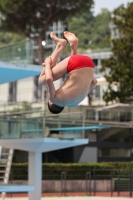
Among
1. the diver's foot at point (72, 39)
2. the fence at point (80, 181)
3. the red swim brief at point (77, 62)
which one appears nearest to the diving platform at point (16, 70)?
the fence at point (80, 181)

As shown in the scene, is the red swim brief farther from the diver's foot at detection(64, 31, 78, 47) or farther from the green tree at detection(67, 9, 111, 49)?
the green tree at detection(67, 9, 111, 49)

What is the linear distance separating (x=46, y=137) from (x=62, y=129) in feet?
6.48

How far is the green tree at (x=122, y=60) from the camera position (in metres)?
57.3

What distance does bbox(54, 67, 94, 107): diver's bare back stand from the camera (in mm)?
13523

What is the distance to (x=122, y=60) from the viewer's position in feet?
192

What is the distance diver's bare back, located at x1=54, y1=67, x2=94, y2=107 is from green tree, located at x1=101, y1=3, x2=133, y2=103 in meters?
43.3

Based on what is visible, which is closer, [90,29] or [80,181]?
[80,181]

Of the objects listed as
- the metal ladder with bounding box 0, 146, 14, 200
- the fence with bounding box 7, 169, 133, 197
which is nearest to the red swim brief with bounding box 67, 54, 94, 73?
the metal ladder with bounding box 0, 146, 14, 200

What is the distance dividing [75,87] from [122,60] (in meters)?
45.4

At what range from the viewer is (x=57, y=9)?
238 feet

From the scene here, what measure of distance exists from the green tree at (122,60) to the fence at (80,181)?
12241mm

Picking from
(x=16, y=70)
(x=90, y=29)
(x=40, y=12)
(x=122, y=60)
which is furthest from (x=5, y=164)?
(x=90, y=29)

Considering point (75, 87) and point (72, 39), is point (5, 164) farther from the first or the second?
point (75, 87)

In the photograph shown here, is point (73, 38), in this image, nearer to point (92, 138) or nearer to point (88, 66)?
point (88, 66)
